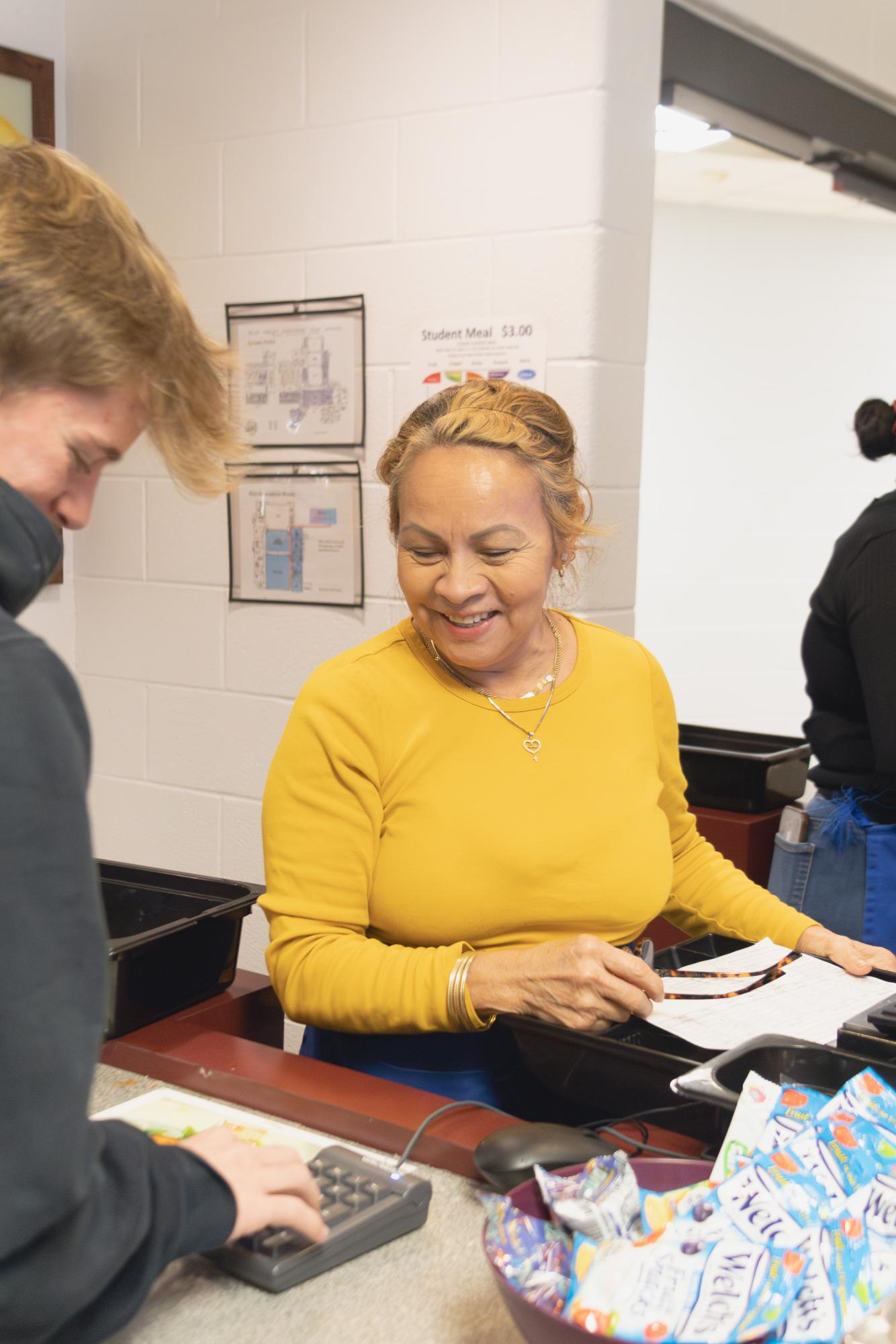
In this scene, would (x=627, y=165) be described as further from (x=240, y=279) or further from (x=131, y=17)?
(x=131, y=17)

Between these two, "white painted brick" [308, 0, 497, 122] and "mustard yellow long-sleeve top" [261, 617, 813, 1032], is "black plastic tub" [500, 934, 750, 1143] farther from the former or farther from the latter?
"white painted brick" [308, 0, 497, 122]

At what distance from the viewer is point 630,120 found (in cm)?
236

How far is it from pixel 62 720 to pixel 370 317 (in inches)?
80.6

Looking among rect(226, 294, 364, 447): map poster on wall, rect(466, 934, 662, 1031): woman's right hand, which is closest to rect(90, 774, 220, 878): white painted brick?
rect(226, 294, 364, 447): map poster on wall

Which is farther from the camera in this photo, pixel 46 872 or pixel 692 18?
pixel 692 18

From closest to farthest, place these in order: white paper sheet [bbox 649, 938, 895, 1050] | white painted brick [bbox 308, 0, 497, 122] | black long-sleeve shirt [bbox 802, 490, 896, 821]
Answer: white paper sheet [bbox 649, 938, 895, 1050]
white painted brick [bbox 308, 0, 497, 122]
black long-sleeve shirt [bbox 802, 490, 896, 821]

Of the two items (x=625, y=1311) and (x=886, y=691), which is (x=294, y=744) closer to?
(x=625, y=1311)

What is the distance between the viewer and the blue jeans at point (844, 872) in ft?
8.39

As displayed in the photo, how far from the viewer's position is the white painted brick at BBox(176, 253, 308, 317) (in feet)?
8.73

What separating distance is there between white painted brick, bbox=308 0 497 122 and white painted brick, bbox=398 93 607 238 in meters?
0.05

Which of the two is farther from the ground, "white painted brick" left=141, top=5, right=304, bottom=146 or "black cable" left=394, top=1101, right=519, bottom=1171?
"white painted brick" left=141, top=5, right=304, bottom=146

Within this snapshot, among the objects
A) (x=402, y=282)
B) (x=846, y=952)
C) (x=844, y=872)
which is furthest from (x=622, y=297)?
(x=846, y=952)

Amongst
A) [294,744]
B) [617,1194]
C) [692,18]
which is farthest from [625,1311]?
[692,18]

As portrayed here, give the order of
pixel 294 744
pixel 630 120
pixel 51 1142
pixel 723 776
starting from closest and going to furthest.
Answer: pixel 51 1142 < pixel 294 744 < pixel 630 120 < pixel 723 776
